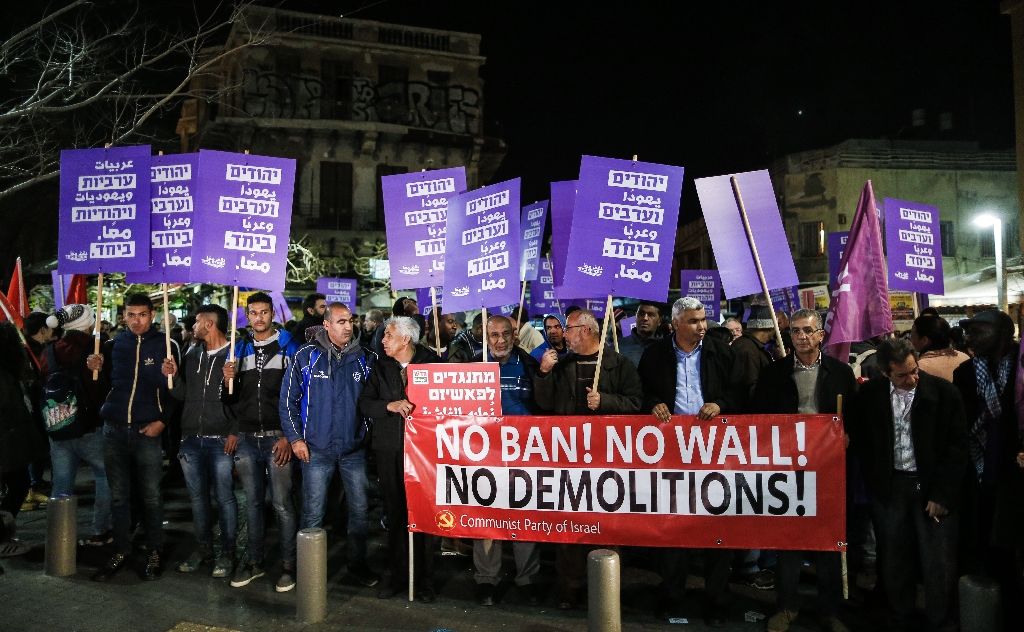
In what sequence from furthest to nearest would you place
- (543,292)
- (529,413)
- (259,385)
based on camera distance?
1. (543,292)
2. (259,385)
3. (529,413)

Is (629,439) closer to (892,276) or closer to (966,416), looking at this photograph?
(966,416)

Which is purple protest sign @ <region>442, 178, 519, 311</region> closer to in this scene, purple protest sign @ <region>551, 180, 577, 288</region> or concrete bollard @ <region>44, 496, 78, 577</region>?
purple protest sign @ <region>551, 180, 577, 288</region>

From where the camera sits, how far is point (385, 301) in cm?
2791

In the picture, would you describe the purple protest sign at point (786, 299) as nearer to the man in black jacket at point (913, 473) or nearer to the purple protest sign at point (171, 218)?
the man in black jacket at point (913, 473)

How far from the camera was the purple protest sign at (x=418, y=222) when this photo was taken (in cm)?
764

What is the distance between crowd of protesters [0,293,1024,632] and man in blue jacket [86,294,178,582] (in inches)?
0.6

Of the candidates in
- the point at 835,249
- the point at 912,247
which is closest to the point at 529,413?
the point at 912,247

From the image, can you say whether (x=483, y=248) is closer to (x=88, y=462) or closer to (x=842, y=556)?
(x=842, y=556)

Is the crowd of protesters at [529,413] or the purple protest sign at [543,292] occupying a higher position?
the purple protest sign at [543,292]

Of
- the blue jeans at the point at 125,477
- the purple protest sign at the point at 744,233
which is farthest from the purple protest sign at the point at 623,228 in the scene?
the blue jeans at the point at 125,477

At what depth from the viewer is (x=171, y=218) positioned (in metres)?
6.81

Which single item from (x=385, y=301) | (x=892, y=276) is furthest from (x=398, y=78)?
(x=892, y=276)

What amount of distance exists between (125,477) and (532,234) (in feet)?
20.9

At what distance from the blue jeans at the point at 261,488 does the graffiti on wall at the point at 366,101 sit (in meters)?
23.1
